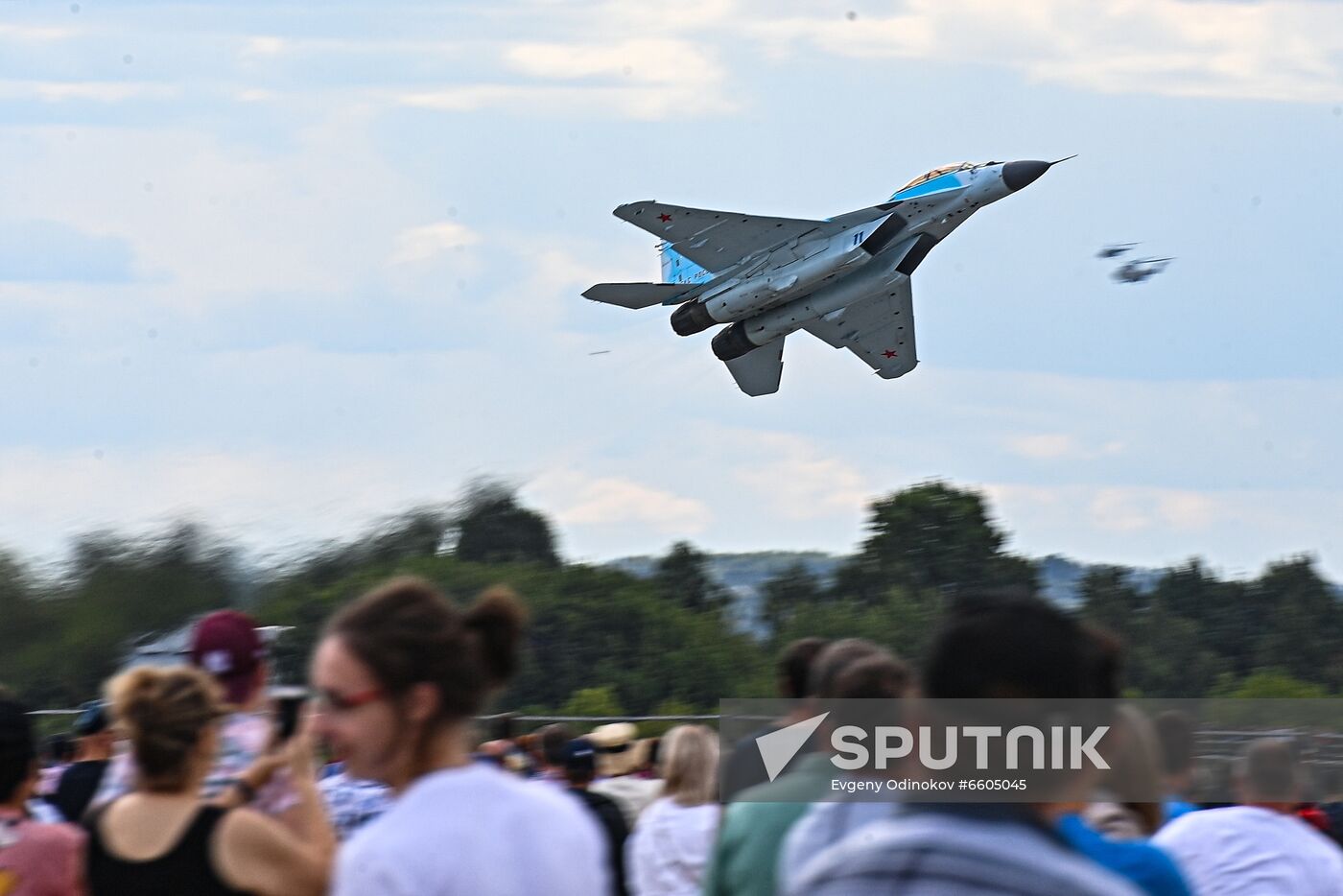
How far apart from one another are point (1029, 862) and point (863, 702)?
202 centimetres

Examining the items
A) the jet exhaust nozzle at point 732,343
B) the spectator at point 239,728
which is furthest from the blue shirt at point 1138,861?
the jet exhaust nozzle at point 732,343

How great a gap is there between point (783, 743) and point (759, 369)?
2141cm

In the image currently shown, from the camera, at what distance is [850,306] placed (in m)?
25.0

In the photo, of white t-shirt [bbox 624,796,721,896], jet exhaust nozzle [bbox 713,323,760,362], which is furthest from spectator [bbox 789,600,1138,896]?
jet exhaust nozzle [bbox 713,323,760,362]

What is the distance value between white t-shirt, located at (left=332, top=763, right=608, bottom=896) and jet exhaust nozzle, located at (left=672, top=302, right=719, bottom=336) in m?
20.4

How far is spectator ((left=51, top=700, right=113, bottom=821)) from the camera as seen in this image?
5902 millimetres

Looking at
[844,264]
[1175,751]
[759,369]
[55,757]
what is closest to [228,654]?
[1175,751]

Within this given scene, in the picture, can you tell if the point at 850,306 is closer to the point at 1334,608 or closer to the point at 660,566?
the point at 660,566

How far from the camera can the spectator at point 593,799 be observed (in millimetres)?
6602

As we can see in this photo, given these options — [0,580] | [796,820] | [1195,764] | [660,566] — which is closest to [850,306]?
[660,566]

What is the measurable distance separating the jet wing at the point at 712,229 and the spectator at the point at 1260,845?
18.0 m

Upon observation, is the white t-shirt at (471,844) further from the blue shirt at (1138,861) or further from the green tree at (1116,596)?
the green tree at (1116,596)

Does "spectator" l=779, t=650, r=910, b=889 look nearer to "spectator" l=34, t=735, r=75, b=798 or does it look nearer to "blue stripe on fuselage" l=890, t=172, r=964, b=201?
"spectator" l=34, t=735, r=75, b=798

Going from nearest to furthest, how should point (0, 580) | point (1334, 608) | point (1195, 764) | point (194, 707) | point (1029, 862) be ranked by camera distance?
point (1029, 862) → point (194, 707) → point (1195, 764) → point (0, 580) → point (1334, 608)
